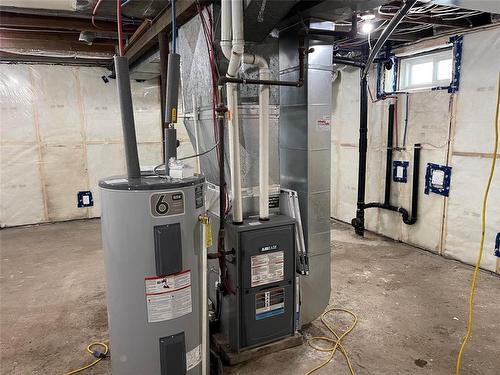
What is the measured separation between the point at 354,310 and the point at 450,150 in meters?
1.92

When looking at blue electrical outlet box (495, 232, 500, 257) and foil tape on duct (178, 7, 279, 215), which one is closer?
foil tape on duct (178, 7, 279, 215)

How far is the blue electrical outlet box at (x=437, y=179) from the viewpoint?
11.6ft

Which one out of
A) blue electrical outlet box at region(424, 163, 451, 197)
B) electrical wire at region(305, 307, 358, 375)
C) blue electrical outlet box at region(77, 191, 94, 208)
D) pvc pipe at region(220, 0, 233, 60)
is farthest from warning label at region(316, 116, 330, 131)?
blue electrical outlet box at region(77, 191, 94, 208)

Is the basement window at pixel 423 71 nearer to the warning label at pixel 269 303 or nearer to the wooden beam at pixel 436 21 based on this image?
the wooden beam at pixel 436 21

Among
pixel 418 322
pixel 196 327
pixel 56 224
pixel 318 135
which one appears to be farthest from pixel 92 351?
pixel 56 224

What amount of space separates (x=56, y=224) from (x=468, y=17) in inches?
214

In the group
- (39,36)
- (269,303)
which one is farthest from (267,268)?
(39,36)

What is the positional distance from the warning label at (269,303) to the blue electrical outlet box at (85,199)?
13.1 ft

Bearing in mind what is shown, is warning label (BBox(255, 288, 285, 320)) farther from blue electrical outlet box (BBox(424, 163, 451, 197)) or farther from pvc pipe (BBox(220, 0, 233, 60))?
blue electrical outlet box (BBox(424, 163, 451, 197))

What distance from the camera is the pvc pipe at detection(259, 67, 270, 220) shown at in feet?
6.43

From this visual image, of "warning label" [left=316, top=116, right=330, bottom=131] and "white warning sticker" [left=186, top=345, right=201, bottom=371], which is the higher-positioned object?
"warning label" [left=316, top=116, right=330, bottom=131]

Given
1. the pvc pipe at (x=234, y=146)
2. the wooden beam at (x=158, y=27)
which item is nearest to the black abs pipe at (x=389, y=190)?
the wooden beam at (x=158, y=27)

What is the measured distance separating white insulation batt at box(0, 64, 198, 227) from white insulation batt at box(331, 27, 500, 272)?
3353mm

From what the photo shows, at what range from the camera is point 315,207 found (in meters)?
2.27
